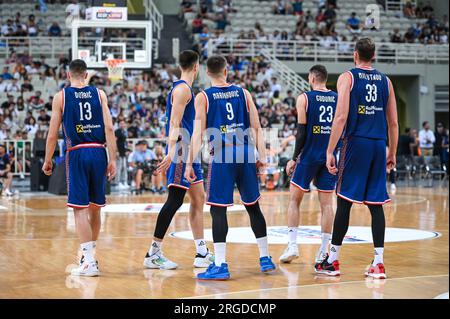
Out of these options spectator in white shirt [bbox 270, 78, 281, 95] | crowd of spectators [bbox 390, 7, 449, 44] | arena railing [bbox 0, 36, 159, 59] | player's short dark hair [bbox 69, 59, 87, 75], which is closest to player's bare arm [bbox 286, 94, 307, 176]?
player's short dark hair [bbox 69, 59, 87, 75]

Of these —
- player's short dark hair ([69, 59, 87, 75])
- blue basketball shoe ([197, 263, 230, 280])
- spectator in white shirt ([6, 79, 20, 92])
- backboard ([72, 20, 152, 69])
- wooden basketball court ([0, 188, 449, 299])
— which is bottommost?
wooden basketball court ([0, 188, 449, 299])

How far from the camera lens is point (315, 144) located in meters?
Answer: 7.87

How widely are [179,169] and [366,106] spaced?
1.85 meters

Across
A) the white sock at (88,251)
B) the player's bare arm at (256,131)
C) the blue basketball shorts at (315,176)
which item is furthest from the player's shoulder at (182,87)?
the white sock at (88,251)

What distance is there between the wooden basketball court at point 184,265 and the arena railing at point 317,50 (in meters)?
14.2

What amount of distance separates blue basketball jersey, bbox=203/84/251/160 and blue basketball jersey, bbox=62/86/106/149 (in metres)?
1.05

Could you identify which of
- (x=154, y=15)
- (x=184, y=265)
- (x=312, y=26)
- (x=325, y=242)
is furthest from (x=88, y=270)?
(x=312, y=26)

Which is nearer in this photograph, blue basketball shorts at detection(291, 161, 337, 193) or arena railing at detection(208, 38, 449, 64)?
blue basketball shorts at detection(291, 161, 337, 193)

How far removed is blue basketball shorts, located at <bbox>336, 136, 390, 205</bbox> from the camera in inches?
273

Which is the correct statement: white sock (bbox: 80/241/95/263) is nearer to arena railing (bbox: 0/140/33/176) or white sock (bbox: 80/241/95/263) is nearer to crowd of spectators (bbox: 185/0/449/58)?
arena railing (bbox: 0/140/33/176)

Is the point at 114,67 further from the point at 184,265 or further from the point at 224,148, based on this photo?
the point at 224,148

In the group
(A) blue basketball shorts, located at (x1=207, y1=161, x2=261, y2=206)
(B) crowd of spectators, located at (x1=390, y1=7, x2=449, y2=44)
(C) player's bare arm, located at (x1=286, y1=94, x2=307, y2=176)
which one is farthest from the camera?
(B) crowd of spectators, located at (x1=390, y1=7, x2=449, y2=44)
